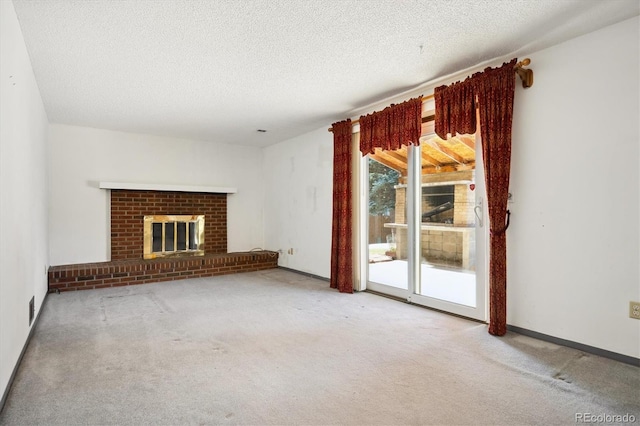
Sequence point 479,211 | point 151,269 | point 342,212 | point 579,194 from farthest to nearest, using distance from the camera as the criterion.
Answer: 1. point 151,269
2. point 342,212
3. point 479,211
4. point 579,194

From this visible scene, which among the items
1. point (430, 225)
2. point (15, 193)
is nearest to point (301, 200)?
point (430, 225)

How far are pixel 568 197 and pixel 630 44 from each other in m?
1.08

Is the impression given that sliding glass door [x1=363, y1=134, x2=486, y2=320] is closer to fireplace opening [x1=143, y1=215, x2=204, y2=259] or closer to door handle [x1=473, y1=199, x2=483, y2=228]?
door handle [x1=473, y1=199, x2=483, y2=228]

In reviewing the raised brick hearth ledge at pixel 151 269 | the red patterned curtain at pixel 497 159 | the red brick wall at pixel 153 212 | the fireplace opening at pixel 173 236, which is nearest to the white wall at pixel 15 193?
the raised brick hearth ledge at pixel 151 269

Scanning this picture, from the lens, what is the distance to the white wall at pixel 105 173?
485 cm

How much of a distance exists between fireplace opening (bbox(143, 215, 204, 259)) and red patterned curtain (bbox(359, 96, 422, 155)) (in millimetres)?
3435

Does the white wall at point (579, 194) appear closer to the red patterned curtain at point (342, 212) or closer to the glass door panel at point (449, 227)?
the glass door panel at point (449, 227)

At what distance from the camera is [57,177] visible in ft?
15.9

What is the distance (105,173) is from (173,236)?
1.42 metres

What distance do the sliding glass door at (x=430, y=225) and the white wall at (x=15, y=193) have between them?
11.2 feet

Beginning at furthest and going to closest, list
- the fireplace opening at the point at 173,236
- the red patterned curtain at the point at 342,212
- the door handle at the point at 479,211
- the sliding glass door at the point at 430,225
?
1. the fireplace opening at the point at 173,236
2. the red patterned curtain at the point at 342,212
3. the sliding glass door at the point at 430,225
4. the door handle at the point at 479,211

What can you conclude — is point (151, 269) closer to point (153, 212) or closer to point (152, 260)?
point (152, 260)

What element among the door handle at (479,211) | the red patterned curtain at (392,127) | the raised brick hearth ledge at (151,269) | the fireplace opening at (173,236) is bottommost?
the raised brick hearth ledge at (151,269)

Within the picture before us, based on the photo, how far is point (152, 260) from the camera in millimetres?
5223
